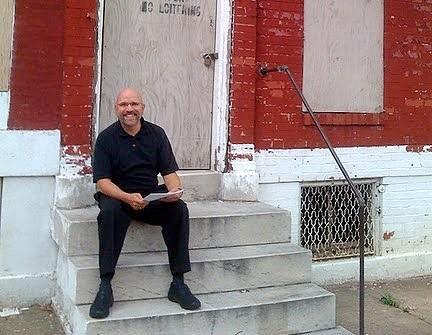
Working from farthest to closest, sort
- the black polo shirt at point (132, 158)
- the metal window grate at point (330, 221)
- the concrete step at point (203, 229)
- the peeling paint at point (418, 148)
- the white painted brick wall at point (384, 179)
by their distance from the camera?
the peeling paint at point (418, 148), the metal window grate at point (330, 221), the white painted brick wall at point (384, 179), the concrete step at point (203, 229), the black polo shirt at point (132, 158)

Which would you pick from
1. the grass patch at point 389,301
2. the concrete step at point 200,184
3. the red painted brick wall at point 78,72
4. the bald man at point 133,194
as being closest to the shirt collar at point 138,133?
the bald man at point 133,194

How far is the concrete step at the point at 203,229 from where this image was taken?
4.26 meters

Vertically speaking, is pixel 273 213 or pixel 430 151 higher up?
pixel 430 151

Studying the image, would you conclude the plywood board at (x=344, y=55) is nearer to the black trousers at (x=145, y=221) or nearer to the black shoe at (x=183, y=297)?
the black trousers at (x=145, y=221)

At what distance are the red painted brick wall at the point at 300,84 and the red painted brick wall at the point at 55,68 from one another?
4.56 ft

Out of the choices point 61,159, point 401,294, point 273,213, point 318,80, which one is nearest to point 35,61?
point 61,159

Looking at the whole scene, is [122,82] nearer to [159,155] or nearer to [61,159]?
[61,159]

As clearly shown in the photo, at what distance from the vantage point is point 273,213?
192 inches

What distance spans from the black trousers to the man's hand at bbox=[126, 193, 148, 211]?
10cm

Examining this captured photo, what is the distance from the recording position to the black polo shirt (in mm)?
4074

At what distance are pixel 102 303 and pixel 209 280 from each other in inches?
34.5

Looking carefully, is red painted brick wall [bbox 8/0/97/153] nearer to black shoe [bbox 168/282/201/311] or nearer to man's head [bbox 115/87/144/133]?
man's head [bbox 115/87/144/133]

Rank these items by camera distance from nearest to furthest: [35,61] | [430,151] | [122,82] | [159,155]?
1. [159,155]
2. [35,61]
3. [122,82]
4. [430,151]

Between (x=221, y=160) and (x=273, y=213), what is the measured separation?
89cm
